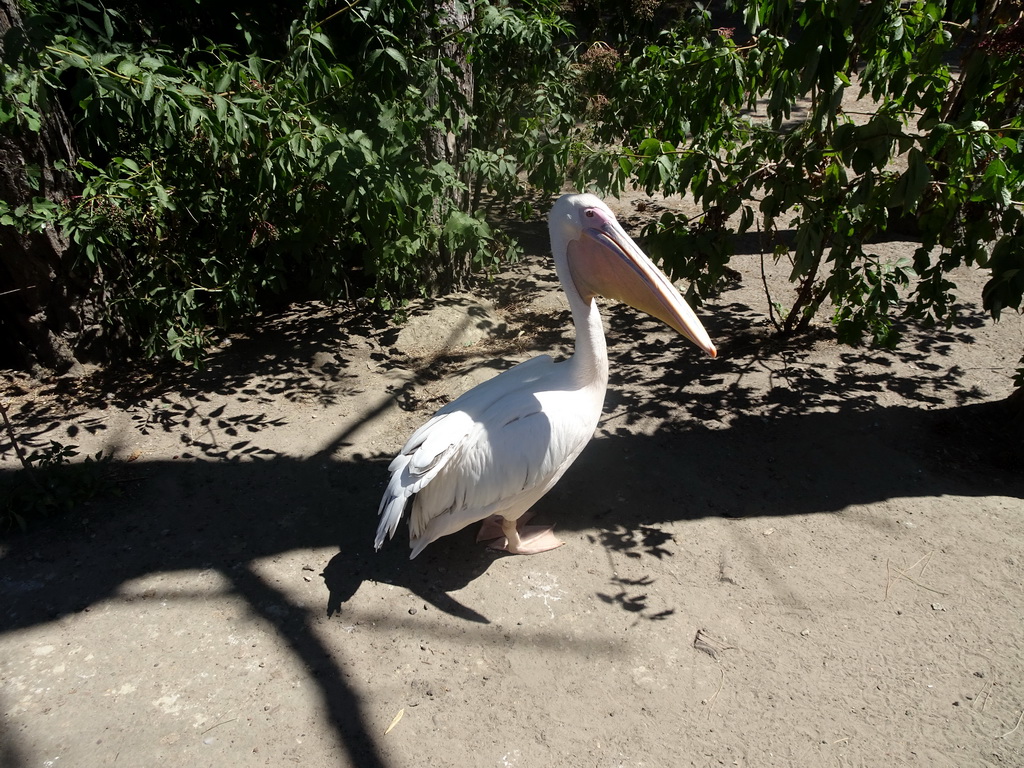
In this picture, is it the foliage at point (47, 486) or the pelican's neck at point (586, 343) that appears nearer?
the pelican's neck at point (586, 343)

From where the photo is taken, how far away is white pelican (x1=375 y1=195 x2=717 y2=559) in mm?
2510

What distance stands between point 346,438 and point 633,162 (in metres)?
2.17

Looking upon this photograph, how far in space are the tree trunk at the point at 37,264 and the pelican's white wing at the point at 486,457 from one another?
→ 8.49 ft

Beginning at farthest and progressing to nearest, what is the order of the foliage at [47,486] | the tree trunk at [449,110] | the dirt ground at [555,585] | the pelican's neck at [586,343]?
the tree trunk at [449,110]
the foliage at [47,486]
the pelican's neck at [586,343]
the dirt ground at [555,585]

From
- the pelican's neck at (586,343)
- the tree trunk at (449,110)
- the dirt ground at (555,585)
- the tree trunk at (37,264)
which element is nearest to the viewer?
the dirt ground at (555,585)

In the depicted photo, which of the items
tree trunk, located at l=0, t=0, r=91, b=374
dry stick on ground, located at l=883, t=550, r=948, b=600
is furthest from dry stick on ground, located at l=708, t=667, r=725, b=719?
tree trunk, located at l=0, t=0, r=91, b=374

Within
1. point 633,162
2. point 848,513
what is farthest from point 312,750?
point 633,162

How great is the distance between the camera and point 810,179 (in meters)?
3.54

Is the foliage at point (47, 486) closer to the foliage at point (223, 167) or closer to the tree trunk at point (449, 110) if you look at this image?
the foliage at point (223, 167)

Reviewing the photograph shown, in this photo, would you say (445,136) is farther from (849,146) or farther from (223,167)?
(849,146)

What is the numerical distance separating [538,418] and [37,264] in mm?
3265

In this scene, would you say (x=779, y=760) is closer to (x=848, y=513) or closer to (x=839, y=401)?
(x=848, y=513)

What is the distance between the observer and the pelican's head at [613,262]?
2.53 metres

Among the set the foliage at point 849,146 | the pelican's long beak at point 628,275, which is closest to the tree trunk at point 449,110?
the foliage at point 849,146
